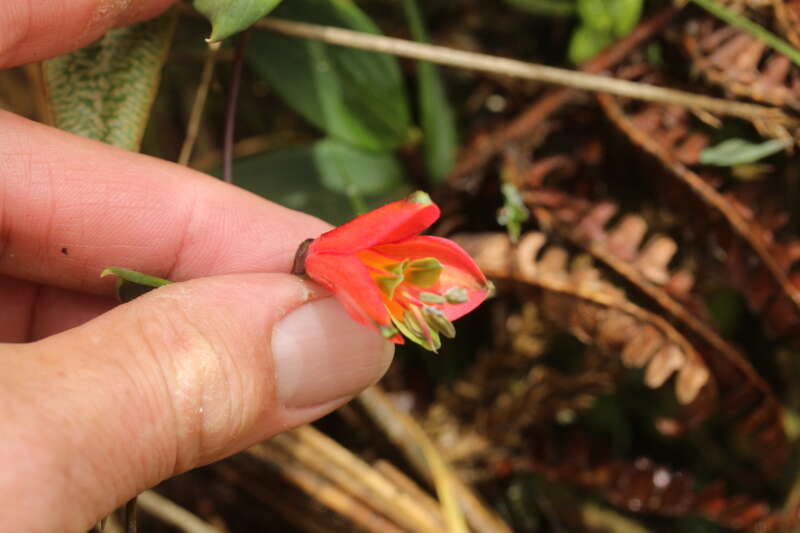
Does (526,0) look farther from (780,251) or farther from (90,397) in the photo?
(90,397)

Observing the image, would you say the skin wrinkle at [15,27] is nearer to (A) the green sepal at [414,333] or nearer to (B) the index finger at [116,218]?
(B) the index finger at [116,218]

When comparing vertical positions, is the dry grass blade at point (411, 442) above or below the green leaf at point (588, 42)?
below

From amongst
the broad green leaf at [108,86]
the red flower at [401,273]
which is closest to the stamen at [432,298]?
the red flower at [401,273]

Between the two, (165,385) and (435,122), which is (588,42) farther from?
(165,385)

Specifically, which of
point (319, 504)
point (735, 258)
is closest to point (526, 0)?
point (735, 258)

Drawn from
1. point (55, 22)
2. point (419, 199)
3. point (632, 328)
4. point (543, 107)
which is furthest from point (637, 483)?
point (55, 22)
